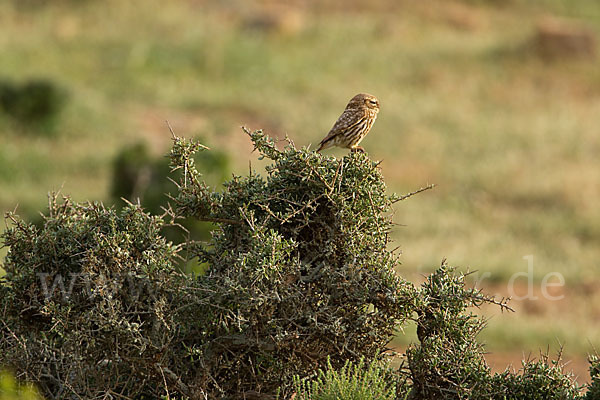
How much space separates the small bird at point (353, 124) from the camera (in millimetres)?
6102

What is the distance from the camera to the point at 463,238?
19484mm

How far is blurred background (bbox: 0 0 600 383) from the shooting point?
1742 centimetres

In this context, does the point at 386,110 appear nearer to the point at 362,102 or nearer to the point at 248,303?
the point at 362,102

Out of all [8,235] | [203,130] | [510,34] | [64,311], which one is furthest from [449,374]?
[510,34]

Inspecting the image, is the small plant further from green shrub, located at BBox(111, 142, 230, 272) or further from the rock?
the rock

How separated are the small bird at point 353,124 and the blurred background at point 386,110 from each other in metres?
6.98

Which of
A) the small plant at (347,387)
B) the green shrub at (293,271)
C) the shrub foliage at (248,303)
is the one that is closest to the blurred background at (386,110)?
the shrub foliage at (248,303)

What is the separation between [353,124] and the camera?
20.0 ft

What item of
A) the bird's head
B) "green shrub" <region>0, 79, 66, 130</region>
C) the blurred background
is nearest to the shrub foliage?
the bird's head

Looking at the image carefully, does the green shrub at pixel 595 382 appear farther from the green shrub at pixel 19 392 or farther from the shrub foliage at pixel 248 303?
the green shrub at pixel 19 392

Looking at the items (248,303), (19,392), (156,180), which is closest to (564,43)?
(156,180)

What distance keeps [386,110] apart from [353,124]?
20.7 metres

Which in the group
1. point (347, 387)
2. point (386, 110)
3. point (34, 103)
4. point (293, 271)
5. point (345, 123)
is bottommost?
point (347, 387)

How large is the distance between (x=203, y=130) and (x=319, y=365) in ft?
61.1
